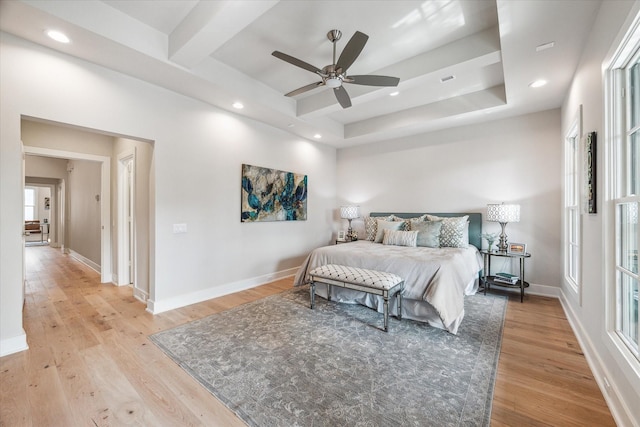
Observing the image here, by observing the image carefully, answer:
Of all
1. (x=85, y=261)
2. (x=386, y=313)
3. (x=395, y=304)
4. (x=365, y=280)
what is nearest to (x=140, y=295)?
(x=365, y=280)

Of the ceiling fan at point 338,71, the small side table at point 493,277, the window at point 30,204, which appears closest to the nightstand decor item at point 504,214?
the small side table at point 493,277

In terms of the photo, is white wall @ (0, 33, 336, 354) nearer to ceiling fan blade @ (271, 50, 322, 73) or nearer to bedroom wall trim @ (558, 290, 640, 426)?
ceiling fan blade @ (271, 50, 322, 73)

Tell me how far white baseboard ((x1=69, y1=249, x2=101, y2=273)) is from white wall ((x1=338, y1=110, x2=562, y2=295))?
18.1 feet

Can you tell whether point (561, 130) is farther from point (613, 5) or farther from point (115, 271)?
point (115, 271)

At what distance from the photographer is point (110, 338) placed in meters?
2.54

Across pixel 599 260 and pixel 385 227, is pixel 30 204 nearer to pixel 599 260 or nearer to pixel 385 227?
pixel 385 227

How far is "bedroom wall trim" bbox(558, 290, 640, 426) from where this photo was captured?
58.0 inches

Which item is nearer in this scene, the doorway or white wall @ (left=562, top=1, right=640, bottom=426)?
white wall @ (left=562, top=1, right=640, bottom=426)

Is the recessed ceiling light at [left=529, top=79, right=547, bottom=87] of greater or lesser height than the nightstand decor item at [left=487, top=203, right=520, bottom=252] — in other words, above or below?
above

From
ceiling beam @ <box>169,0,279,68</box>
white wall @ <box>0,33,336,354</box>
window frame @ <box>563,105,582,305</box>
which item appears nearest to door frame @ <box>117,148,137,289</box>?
white wall @ <box>0,33,336,354</box>

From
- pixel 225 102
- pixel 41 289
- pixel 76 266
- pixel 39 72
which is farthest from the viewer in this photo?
pixel 76 266

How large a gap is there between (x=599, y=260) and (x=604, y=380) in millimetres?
808

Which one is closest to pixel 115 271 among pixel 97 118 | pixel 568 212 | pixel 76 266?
pixel 76 266

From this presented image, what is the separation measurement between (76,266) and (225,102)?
5.17 metres
